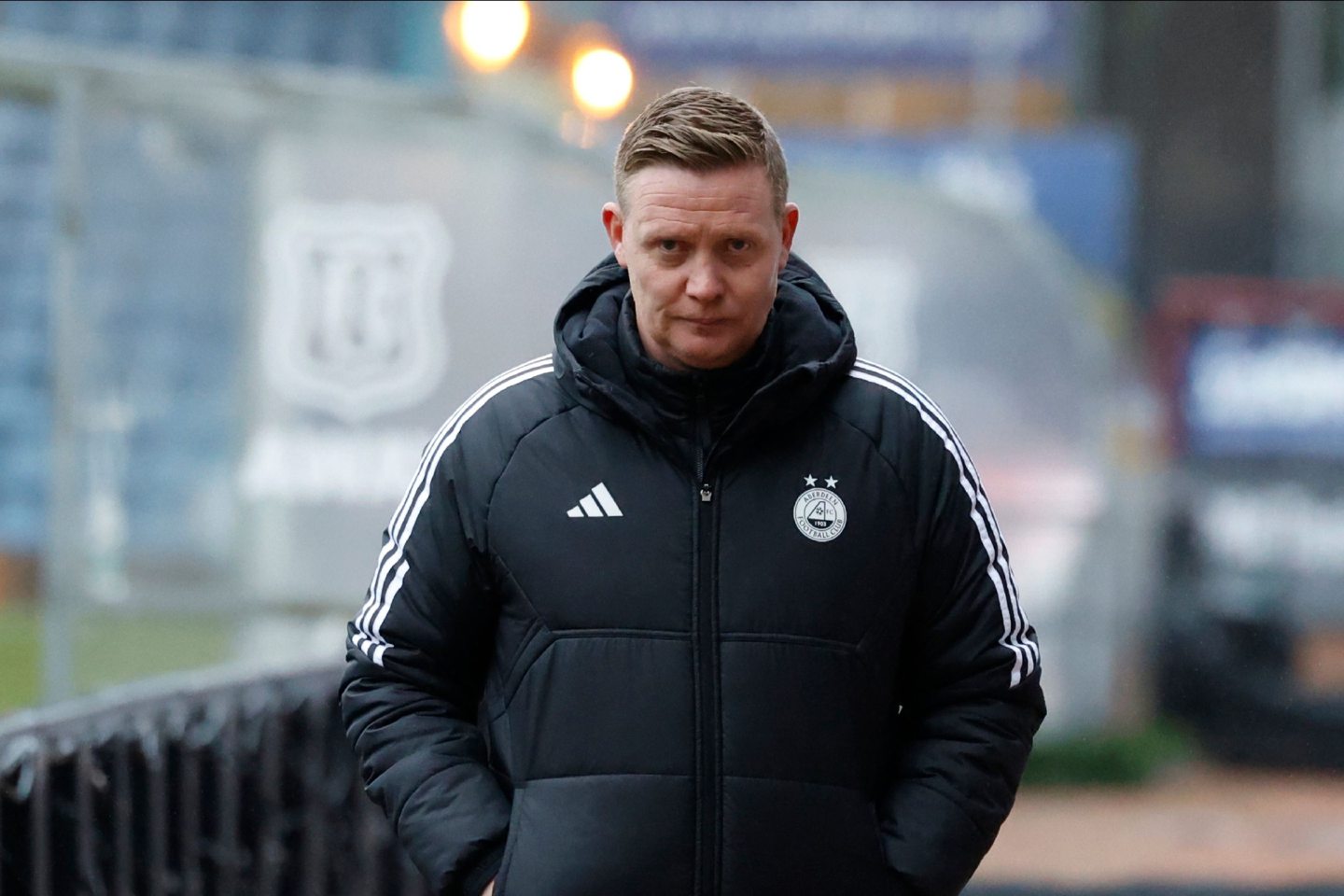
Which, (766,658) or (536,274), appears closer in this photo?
(766,658)

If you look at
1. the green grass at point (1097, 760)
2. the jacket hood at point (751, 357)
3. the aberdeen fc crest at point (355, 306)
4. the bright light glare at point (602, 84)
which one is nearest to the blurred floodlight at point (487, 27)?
the bright light glare at point (602, 84)

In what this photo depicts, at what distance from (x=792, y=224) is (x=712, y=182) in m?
0.19

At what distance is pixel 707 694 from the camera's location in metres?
2.56

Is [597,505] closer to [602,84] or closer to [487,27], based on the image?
[487,27]

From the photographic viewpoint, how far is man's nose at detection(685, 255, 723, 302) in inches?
101

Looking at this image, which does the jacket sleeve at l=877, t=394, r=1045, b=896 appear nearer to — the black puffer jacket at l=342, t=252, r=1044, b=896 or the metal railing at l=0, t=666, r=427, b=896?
the black puffer jacket at l=342, t=252, r=1044, b=896

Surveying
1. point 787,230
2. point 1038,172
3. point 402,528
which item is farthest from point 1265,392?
point 402,528

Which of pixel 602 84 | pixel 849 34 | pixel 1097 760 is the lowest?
pixel 1097 760

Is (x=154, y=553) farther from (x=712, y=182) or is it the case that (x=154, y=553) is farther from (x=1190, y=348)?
(x=1190, y=348)

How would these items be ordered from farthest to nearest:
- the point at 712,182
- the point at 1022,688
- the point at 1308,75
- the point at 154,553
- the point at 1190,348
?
the point at 1308,75 < the point at 1190,348 < the point at 154,553 < the point at 1022,688 < the point at 712,182

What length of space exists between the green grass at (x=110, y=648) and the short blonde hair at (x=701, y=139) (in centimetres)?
426

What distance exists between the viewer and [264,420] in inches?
303

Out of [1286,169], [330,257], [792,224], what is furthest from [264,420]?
[1286,169]

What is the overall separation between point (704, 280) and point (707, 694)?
19.8 inches
